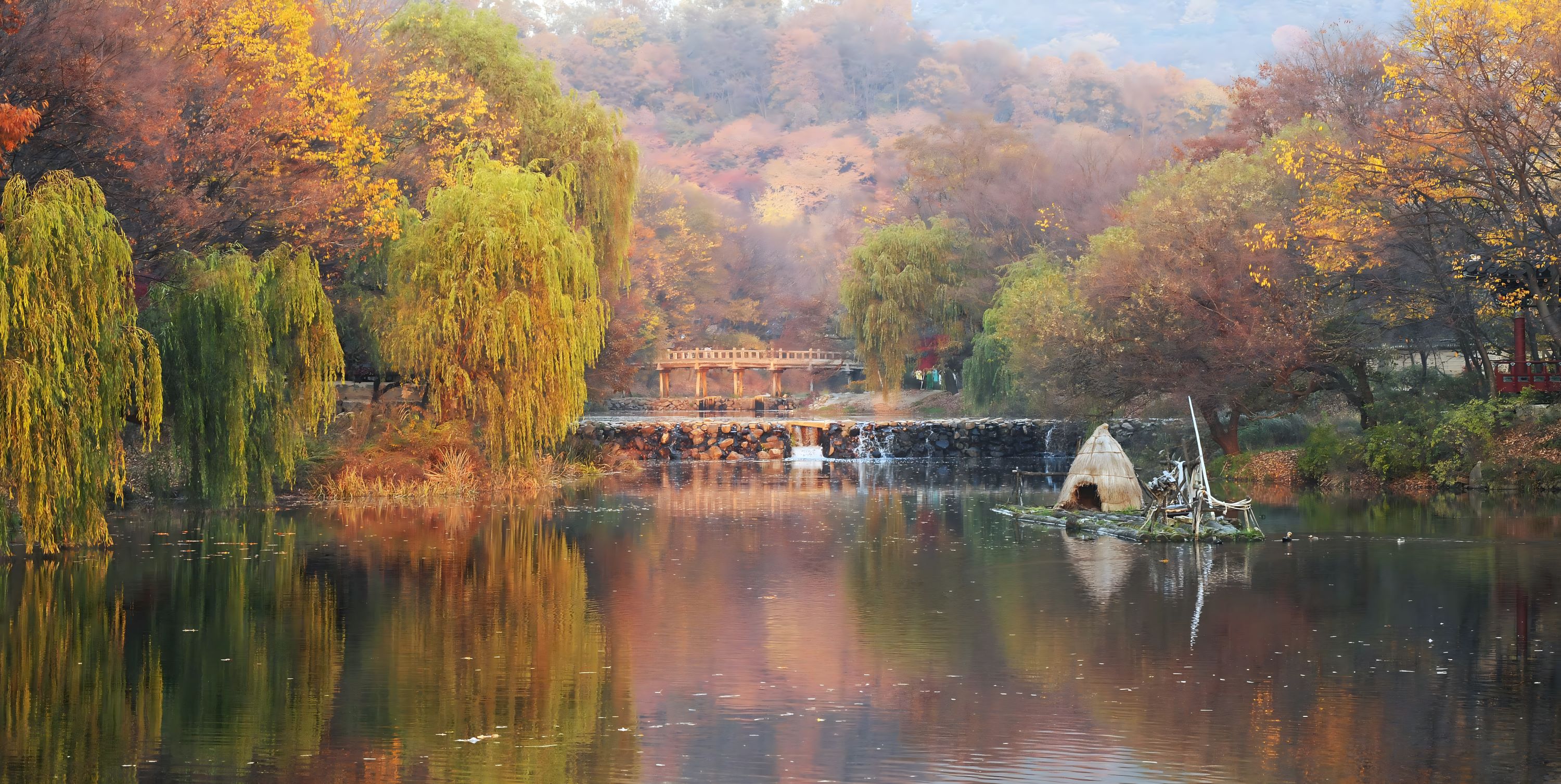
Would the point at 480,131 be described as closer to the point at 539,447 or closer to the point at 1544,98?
the point at 539,447

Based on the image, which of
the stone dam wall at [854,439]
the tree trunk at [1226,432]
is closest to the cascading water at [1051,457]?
the stone dam wall at [854,439]

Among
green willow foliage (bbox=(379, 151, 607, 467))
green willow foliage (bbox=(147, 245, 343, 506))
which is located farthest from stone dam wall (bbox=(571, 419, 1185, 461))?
green willow foliage (bbox=(147, 245, 343, 506))

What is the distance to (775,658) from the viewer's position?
14.1 m

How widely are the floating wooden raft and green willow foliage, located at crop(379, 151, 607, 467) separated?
9.58 meters

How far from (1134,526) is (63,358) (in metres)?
16.3

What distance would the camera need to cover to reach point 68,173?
64.7 ft

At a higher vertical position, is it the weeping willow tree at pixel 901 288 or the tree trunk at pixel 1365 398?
the weeping willow tree at pixel 901 288

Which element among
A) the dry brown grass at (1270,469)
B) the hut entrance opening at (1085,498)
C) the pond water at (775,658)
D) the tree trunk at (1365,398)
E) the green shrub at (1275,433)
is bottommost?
the pond water at (775,658)

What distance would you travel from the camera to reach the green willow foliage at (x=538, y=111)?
125 feet

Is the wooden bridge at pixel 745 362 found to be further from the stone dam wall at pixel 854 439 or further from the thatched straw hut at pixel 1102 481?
the thatched straw hut at pixel 1102 481

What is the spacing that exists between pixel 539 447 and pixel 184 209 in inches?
427

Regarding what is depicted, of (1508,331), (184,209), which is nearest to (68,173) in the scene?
(184,209)

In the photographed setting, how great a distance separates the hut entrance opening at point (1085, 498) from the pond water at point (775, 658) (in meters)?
4.46

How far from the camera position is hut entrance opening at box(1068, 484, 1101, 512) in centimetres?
2905
